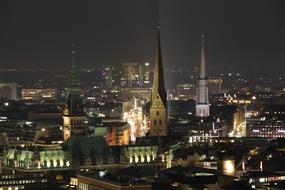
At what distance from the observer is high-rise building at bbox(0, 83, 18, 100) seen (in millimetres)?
173625

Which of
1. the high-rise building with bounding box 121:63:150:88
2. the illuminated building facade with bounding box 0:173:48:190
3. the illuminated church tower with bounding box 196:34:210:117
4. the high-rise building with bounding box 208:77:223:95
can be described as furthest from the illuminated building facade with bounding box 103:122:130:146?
the high-rise building with bounding box 208:77:223:95

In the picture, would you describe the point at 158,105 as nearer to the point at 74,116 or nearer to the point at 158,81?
the point at 158,81

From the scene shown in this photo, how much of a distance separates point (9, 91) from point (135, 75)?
1920 cm

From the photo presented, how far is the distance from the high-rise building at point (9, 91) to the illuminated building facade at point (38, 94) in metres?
1.40

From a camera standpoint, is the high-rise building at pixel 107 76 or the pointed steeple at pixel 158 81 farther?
the high-rise building at pixel 107 76

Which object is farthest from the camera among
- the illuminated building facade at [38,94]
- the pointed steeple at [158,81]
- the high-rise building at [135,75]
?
the illuminated building facade at [38,94]

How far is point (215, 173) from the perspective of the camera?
6288cm

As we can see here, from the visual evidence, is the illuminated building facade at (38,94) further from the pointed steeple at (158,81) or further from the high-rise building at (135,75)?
the pointed steeple at (158,81)

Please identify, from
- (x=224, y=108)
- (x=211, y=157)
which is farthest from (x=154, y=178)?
(x=224, y=108)

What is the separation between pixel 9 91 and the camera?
579 feet

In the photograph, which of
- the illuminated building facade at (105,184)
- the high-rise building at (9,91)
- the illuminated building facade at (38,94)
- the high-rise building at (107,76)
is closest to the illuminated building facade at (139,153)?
the illuminated building facade at (105,184)

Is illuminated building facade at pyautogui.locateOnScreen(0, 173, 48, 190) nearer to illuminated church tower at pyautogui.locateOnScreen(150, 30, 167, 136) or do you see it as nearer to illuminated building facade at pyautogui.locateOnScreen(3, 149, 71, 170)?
illuminated building facade at pyautogui.locateOnScreen(3, 149, 71, 170)

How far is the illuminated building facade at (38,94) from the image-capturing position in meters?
172

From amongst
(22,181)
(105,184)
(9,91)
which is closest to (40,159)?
(22,181)
